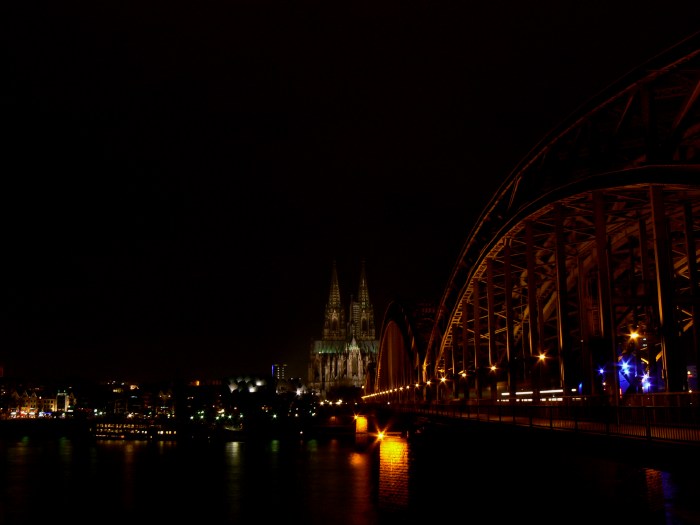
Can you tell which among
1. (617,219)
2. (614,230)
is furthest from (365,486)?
(617,219)

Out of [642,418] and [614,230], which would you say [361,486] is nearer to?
[614,230]

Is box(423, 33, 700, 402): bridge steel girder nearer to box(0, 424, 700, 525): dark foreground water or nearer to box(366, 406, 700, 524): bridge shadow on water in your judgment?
box(366, 406, 700, 524): bridge shadow on water

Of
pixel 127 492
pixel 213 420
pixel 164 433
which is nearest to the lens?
pixel 127 492

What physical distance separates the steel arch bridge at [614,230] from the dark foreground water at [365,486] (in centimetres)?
384

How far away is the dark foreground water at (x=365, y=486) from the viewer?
33.3m

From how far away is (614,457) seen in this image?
58.1 feet

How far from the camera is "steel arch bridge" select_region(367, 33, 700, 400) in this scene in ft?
79.2

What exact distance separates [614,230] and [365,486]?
1235 inches

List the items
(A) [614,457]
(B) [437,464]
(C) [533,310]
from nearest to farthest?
1. (A) [614,457]
2. (C) [533,310]
3. (B) [437,464]

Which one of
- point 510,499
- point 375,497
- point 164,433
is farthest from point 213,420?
point 510,499

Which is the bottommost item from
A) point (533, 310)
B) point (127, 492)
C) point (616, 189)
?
point (127, 492)

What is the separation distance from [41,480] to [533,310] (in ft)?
175

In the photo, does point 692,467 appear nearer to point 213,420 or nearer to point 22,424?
point 213,420

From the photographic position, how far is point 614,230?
38.9 m
